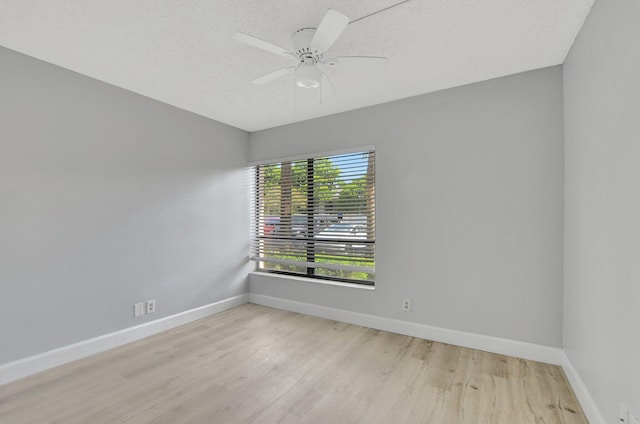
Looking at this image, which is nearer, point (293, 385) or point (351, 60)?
point (351, 60)

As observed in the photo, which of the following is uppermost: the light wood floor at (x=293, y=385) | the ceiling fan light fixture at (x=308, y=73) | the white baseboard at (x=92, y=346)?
the ceiling fan light fixture at (x=308, y=73)

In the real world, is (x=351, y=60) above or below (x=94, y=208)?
above

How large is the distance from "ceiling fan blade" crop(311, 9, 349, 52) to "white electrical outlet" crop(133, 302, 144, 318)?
2894 millimetres

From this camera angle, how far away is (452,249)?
8.91ft

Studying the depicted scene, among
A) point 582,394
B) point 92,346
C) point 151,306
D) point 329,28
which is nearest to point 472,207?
point 582,394

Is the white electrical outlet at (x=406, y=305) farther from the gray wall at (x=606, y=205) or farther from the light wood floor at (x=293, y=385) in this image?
the gray wall at (x=606, y=205)

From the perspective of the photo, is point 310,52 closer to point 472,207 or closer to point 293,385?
point 472,207

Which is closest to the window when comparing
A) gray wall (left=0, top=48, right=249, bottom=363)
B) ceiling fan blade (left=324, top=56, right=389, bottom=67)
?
gray wall (left=0, top=48, right=249, bottom=363)

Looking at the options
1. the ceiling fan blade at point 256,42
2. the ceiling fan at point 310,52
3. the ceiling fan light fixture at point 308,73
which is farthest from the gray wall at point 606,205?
the ceiling fan blade at point 256,42

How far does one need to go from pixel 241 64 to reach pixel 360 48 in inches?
38.1

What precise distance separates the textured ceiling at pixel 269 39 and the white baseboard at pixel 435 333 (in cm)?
236

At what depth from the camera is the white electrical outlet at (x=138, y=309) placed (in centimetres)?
283

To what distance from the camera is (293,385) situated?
207cm

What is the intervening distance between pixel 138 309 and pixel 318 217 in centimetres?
218
